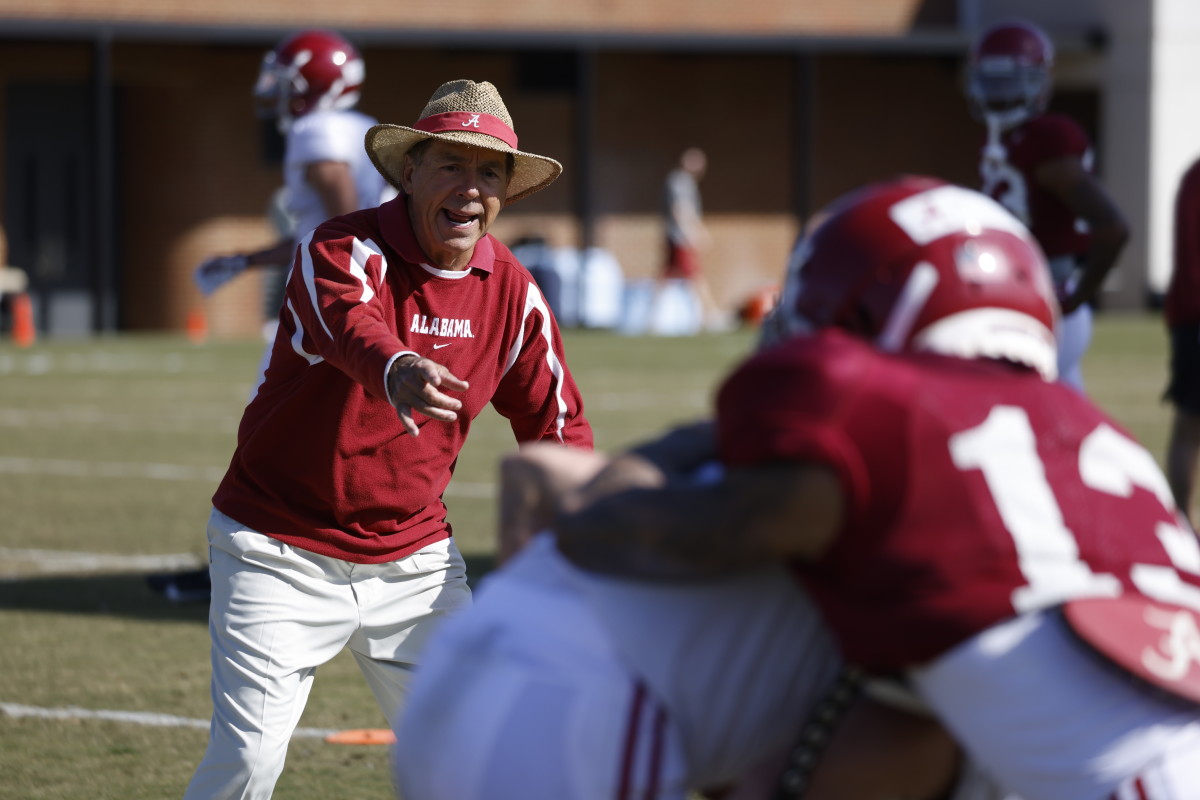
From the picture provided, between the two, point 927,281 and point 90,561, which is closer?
point 927,281

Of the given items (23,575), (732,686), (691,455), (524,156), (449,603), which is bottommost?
(23,575)

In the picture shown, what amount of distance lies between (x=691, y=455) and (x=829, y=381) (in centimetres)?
37

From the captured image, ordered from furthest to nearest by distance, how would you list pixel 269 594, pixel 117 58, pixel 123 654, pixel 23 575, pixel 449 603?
pixel 117 58 → pixel 23 575 → pixel 123 654 → pixel 449 603 → pixel 269 594

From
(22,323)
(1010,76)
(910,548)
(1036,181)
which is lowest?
(22,323)

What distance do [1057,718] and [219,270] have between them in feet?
16.9

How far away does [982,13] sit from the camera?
3086 centimetres

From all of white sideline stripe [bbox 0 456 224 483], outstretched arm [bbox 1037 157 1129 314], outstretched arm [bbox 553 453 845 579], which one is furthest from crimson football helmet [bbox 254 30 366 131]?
outstretched arm [bbox 553 453 845 579]

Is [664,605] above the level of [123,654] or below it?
above

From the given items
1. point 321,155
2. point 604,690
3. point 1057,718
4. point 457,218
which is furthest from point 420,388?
point 321,155

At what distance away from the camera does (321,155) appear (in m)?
7.20

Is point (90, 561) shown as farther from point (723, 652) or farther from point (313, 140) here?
point (723, 652)

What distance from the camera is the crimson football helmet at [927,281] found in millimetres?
2750

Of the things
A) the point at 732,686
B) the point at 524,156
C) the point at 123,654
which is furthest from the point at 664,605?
the point at 123,654

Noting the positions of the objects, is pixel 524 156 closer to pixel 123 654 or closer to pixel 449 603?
pixel 449 603
